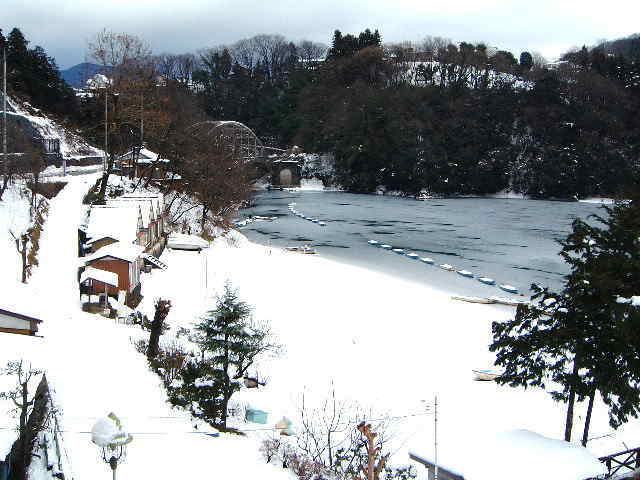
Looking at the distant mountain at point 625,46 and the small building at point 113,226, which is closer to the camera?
the small building at point 113,226

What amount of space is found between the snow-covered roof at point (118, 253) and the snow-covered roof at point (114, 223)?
150cm

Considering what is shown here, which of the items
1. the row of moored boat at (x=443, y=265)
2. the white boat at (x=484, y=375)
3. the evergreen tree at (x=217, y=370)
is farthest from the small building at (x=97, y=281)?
the row of moored boat at (x=443, y=265)

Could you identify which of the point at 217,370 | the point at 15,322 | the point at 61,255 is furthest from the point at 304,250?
the point at 217,370

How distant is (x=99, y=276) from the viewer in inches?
757

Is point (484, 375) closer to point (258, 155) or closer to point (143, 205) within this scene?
point (143, 205)

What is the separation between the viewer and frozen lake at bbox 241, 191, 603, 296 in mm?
30984

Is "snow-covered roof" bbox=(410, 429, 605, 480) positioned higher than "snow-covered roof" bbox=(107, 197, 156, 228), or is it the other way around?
"snow-covered roof" bbox=(107, 197, 156, 228)

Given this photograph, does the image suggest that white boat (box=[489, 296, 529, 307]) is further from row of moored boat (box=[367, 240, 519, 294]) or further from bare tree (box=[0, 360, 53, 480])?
bare tree (box=[0, 360, 53, 480])

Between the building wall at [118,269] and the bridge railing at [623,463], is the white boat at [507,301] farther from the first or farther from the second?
the bridge railing at [623,463]

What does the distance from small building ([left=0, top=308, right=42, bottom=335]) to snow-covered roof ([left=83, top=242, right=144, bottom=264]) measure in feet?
20.9

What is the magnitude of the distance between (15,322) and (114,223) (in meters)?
9.93

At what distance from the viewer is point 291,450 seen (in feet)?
37.3

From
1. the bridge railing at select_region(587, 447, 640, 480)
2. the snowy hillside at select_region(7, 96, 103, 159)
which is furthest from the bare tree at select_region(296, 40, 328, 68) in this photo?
the bridge railing at select_region(587, 447, 640, 480)

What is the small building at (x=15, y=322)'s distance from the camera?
13484 mm
